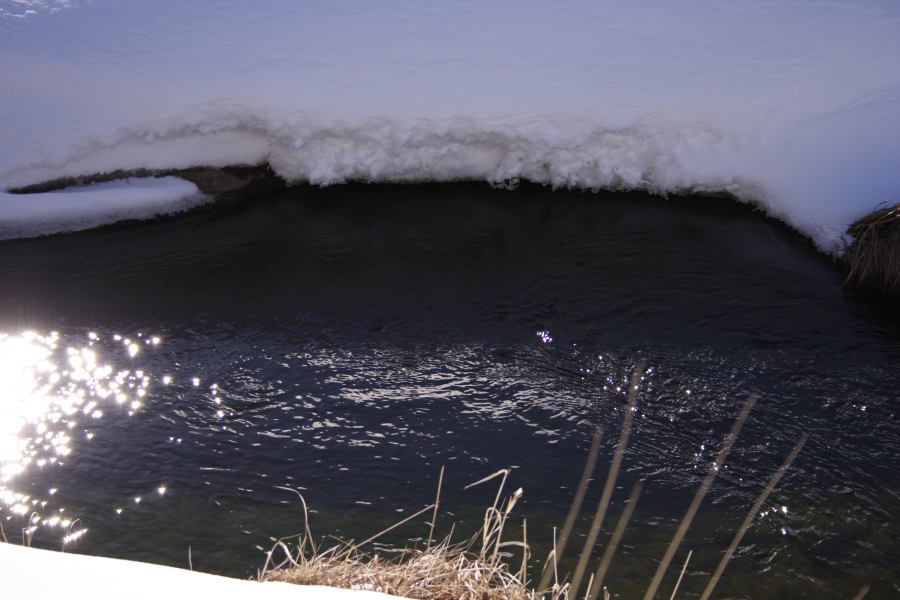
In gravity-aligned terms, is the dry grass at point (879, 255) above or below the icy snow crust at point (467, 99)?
below

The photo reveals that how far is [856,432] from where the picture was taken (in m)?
4.16

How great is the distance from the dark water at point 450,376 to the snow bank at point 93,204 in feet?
0.50

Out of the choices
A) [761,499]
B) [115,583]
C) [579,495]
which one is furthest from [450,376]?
[115,583]

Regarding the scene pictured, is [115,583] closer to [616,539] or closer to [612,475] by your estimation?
[616,539]

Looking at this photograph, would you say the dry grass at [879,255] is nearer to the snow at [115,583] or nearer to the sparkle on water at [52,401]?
the sparkle on water at [52,401]

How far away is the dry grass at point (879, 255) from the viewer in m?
5.45

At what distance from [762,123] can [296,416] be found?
4.45 meters

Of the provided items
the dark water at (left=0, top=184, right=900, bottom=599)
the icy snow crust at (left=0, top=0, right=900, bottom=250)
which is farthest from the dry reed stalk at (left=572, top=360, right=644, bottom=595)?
the icy snow crust at (left=0, top=0, right=900, bottom=250)

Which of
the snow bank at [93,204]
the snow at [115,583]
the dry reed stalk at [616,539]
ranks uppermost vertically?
the snow bank at [93,204]

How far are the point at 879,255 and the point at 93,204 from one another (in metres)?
5.75

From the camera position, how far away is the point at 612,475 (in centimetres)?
387

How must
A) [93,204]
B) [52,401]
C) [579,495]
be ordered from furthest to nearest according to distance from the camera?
1. [93,204]
2. [52,401]
3. [579,495]

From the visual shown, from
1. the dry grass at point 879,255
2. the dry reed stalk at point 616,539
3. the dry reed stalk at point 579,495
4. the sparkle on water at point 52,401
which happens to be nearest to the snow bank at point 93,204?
the sparkle on water at point 52,401

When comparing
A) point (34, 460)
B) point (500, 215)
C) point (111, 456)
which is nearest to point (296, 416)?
point (111, 456)
